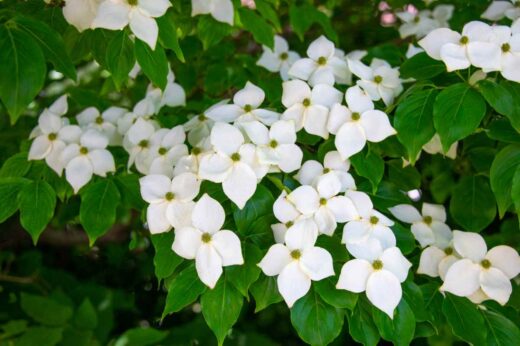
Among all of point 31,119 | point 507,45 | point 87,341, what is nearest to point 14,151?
point 31,119

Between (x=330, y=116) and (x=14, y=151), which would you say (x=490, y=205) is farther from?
(x=14, y=151)

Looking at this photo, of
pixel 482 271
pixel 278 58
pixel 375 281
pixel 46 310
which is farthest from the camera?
pixel 46 310

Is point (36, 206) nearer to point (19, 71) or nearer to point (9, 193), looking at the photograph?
point (9, 193)

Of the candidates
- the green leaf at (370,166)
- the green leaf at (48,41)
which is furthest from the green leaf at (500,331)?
the green leaf at (48,41)

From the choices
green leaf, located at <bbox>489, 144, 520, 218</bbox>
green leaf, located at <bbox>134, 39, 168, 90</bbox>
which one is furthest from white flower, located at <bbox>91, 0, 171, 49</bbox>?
green leaf, located at <bbox>489, 144, 520, 218</bbox>

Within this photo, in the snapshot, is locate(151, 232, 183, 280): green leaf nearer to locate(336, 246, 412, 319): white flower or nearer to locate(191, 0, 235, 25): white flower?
locate(336, 246, 412, 319): white flower

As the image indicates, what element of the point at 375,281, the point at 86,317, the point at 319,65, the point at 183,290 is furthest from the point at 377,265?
the point at 86,317
